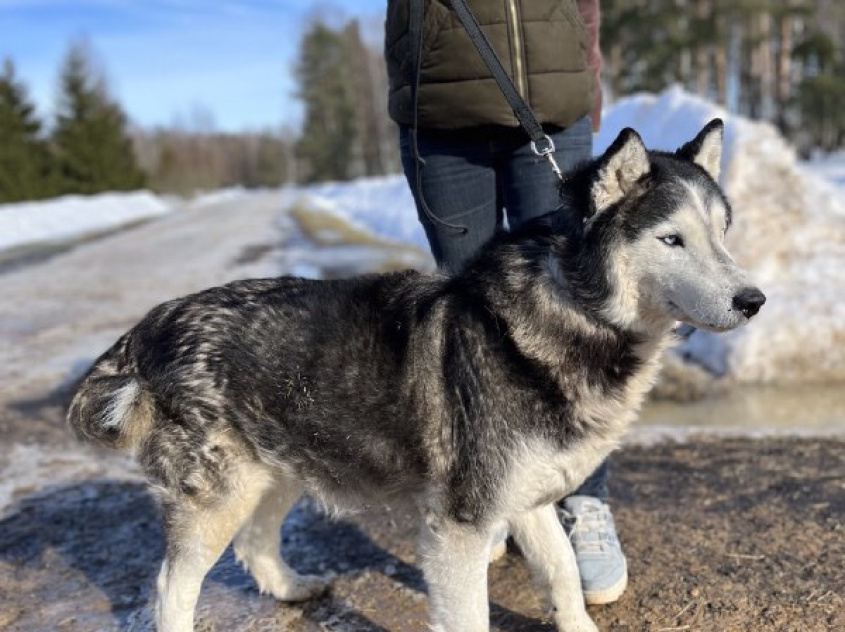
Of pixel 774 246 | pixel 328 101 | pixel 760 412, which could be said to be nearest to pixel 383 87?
pixel 328 101

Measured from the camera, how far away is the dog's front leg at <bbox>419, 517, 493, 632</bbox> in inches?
101

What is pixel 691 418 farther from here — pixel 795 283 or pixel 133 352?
pixel 133 352

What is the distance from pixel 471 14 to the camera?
9.70 ft

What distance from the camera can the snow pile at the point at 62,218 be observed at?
75.2 feet

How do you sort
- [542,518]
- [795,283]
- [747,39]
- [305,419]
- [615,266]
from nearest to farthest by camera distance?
[615,266] → [305,419] → [542,518] → [795,283] → [747,39]

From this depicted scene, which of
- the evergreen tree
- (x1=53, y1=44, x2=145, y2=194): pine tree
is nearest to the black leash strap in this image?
(x1=53, y1=44, x2=145, y2=194): pine tree

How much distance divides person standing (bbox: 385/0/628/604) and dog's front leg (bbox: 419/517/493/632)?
779 mm

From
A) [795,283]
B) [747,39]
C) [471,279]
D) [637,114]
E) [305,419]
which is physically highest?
[747,39]

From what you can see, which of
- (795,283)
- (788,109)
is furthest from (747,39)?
(795,283)

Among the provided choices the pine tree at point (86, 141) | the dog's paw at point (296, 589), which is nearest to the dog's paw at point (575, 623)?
the dog's paw at point (296, 589)

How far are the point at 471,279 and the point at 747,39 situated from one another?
32.6m

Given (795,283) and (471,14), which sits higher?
(471,14)

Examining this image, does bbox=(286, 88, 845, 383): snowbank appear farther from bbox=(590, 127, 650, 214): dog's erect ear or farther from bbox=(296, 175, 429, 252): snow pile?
bbox=(590, 127, 650, 214): dog's erect ear

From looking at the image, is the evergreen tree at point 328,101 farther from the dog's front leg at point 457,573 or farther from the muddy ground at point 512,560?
the dog's front leg at point 457,573
